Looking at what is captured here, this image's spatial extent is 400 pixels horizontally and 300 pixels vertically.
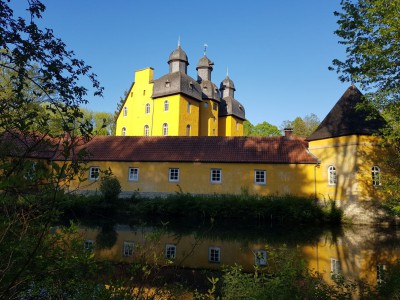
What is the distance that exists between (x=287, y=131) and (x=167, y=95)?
Result: 14.2 metres

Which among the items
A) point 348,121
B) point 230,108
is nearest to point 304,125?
point 230,108

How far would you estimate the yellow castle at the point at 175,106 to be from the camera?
3369 centimetres

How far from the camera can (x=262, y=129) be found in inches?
2466

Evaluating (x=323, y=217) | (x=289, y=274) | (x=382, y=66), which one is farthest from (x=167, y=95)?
(x=289, y=274)

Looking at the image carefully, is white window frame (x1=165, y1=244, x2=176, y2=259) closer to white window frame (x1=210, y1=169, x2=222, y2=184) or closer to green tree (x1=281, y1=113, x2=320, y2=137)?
white window frame (x1=210, y1=169, x2=222, y2=184)

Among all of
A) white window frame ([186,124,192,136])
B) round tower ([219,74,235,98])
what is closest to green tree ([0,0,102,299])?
white window frame ([186,124,192,136])

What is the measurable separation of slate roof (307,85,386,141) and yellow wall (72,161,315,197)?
262 centimetres

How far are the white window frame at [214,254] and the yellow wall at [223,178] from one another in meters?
10.1

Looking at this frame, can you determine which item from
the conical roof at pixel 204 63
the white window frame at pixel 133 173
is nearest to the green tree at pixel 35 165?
the white window frame at pixel 133 173

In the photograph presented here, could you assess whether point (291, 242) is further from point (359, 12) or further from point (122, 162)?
point (122, 162)

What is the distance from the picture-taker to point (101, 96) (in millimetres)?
5395

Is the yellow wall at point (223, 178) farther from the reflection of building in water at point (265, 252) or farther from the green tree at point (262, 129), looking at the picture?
the green tree at point (262, 129)

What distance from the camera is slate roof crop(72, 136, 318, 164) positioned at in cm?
2155

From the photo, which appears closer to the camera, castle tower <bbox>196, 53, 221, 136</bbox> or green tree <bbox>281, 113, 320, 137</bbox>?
castle tower <bbox>196, 53, 221, 136</bbox>
